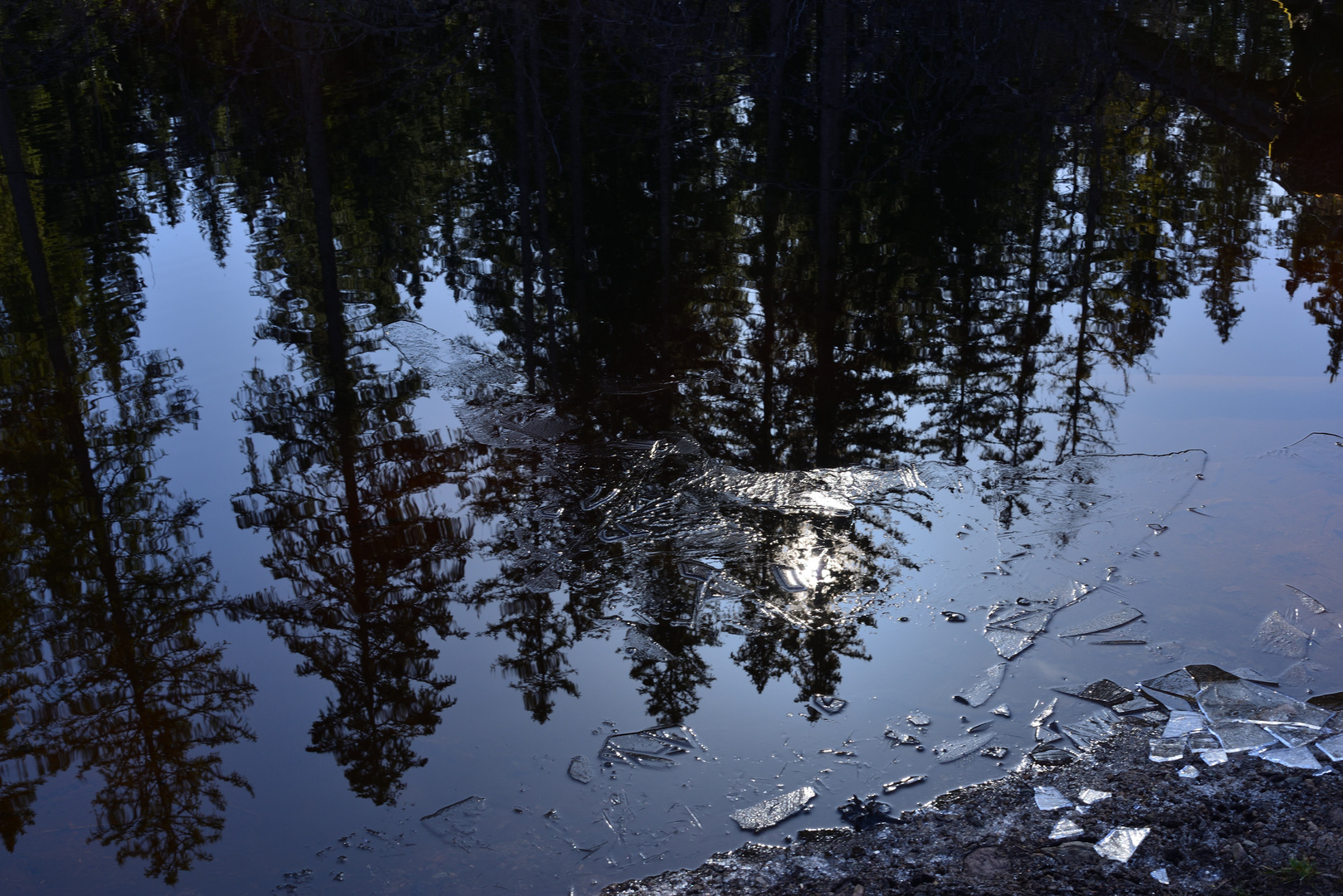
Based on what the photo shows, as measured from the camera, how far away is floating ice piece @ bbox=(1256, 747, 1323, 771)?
5004mm

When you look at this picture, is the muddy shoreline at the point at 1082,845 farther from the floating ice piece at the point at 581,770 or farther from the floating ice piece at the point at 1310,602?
the floating ice piece at the point at 1310,602

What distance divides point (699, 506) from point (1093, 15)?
523 inches

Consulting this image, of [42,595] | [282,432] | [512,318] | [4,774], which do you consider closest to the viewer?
[4,774]

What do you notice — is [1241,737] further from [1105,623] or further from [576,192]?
[576,192]

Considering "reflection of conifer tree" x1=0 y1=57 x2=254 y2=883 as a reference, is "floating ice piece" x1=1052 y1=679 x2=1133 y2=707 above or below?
below

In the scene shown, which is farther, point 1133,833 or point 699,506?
point 699,506

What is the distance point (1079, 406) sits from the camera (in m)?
9.38

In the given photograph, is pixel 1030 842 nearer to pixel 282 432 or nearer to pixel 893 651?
pixel 893 651

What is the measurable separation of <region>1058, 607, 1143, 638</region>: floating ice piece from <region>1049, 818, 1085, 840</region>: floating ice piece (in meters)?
1.66

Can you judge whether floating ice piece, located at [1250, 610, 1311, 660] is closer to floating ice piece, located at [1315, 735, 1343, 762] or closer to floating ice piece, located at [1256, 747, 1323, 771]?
floating ice piece, located at [1315, 735, 1343, 762]

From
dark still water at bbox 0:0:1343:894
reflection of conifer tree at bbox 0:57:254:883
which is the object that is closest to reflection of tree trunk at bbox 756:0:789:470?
dark still water at bbox 0:0:1343:894

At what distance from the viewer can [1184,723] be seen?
5.43 meters

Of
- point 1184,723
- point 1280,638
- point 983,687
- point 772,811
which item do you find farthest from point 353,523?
point 1280,638

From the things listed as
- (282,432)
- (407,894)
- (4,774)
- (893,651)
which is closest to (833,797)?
(893,651)
